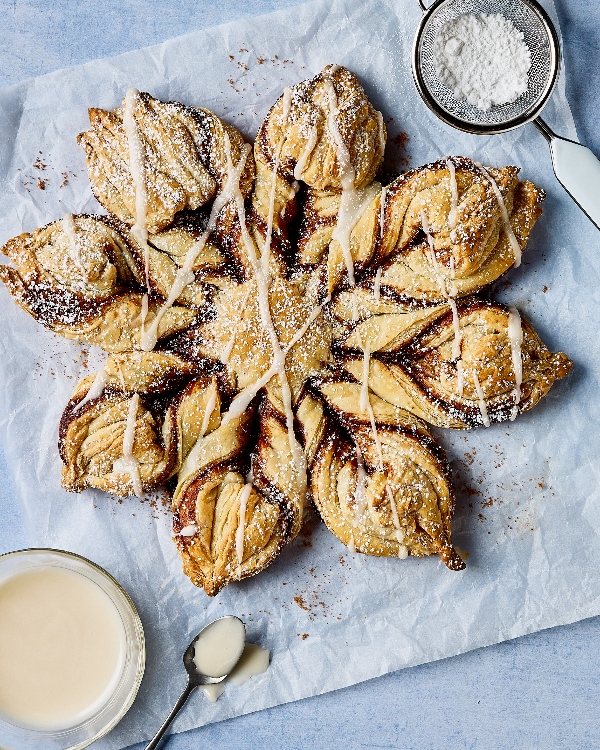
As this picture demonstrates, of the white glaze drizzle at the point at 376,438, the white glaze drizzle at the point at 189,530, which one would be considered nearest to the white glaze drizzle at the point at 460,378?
the white glaze drizzle at the point at 376,438

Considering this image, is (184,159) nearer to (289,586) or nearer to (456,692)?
(289,586)

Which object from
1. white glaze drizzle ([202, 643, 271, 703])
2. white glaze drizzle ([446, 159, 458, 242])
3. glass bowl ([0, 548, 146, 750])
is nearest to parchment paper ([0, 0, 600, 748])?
white glaze drizzle ([202, 643, 271, 703])

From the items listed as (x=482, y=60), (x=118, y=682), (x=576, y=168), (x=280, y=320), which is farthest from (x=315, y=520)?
(x=482, y=60)

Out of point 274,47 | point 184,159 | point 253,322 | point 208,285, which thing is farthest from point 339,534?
point 274,47

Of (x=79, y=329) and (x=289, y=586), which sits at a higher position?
(x=79, y=329)

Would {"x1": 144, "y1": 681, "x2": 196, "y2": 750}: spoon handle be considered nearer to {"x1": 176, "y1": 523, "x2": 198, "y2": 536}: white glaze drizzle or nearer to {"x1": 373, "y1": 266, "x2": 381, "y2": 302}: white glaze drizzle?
{"x1": 176, "y1": 523, "x2": 198, "y2": 536}: white glaze drizzle

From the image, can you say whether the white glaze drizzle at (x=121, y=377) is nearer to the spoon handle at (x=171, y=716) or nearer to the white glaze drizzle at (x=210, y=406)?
the white glaze drizzle at (x=210, y=406)

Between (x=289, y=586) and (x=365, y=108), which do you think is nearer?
(x=365, y=108)
